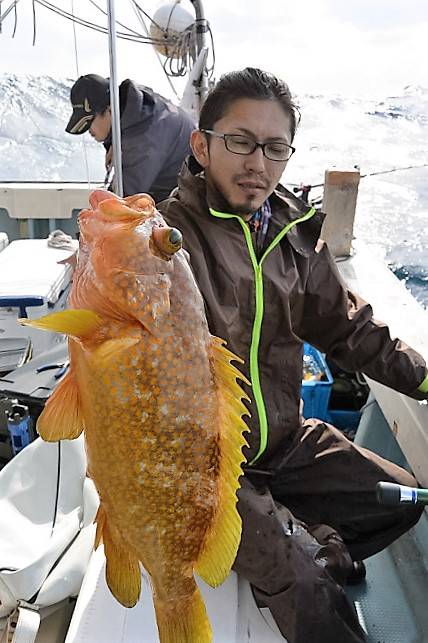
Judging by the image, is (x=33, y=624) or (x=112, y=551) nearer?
(x=112, y=551)

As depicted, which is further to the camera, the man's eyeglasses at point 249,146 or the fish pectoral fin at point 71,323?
the man's eyeglasses at point 249,146

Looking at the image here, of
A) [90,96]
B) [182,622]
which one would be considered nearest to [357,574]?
[182,622]

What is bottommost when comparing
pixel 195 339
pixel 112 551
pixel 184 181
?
pixel 112 551

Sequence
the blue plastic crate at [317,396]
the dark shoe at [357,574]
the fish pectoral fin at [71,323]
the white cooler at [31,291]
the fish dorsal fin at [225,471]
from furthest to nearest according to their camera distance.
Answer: the white cooler at [31,291], the blue plastic crate at [317,396], the dark shoe at [357,574], the fish dorsal fin at [225,471], the fish pectoral fin at [71,323]

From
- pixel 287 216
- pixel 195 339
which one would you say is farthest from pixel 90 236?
pixel 287 216

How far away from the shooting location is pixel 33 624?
1762mm

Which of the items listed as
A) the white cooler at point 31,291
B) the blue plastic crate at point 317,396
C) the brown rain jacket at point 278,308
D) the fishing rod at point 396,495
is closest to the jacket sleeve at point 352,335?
the brown rain jacket at point 278,308

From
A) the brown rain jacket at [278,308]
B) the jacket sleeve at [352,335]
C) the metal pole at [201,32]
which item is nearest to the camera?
the brown rain jacket at [278,308]

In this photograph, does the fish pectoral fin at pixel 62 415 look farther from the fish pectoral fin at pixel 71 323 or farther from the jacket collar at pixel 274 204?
the jacket collar at pixel 274 204

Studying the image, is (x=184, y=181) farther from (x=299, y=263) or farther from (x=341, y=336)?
(x=341, y=336)

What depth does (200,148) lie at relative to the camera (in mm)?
1965

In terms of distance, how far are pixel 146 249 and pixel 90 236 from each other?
0.36ft

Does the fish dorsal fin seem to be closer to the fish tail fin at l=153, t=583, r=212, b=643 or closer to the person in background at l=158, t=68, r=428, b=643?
the fish tail fin at l=153, t=583, r=212, b=643

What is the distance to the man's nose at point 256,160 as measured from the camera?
71.3 inches
